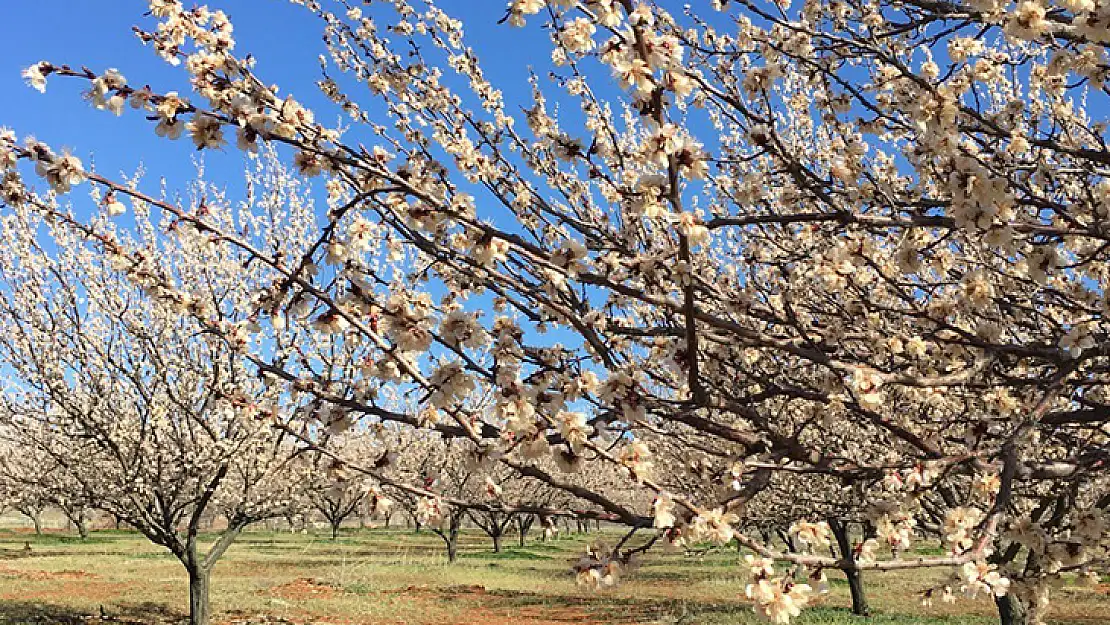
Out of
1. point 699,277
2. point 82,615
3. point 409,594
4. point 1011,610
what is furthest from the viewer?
point 409,594

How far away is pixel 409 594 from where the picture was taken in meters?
22.7

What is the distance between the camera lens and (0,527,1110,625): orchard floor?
1733 cm

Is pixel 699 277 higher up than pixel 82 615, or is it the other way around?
pixel 699 277

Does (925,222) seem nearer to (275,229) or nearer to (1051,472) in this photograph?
(1051,472)

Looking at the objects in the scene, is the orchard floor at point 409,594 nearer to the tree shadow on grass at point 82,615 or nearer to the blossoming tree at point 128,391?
the tree shadow on grass at point 82,615

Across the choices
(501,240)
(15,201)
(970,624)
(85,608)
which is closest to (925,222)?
(501,240)

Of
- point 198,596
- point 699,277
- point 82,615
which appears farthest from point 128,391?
point 699,277

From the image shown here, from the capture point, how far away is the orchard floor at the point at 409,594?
56.9 ft

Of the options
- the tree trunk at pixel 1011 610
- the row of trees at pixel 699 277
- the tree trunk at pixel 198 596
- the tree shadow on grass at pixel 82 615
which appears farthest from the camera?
the tree shadow on grass at pixel 82 615

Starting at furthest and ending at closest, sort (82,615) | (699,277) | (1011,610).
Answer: (82,615), (1011,610), (699,277)

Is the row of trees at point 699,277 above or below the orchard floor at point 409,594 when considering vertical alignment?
above

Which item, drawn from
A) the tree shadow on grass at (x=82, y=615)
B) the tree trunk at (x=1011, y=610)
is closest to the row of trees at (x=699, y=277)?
the tree trunk at (x=1011, y=610)

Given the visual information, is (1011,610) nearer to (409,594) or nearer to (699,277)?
(699,277)

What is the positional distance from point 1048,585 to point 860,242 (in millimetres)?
1581
